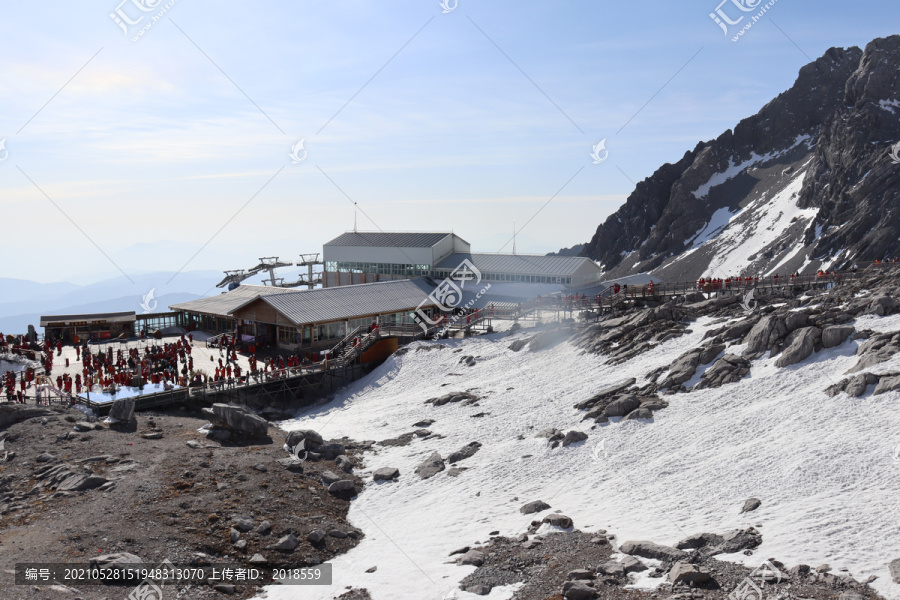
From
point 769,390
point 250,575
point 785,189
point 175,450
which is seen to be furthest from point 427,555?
point 785,189

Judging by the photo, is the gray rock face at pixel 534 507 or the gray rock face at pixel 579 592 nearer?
the gray rock face at pixel 579 592

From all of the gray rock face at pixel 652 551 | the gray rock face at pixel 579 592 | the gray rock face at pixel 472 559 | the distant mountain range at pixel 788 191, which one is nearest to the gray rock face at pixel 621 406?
the gray rock face at pixel 652 551

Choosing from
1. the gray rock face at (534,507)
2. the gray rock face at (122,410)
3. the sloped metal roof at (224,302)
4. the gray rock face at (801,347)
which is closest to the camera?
the gray rock face at (534,507)

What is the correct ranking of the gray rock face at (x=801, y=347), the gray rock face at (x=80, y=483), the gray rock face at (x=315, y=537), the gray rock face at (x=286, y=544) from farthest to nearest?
the gray rock face at (x=801, y=347) → the gray rock face at (x=80, y=483) → the gray rock face at (x=315, y=537) → the gray rock face at (x=286, y=544)

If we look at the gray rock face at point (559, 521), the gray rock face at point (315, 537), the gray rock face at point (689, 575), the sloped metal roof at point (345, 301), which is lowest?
the gray rock face at point (315, 537)

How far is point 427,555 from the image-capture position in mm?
19188

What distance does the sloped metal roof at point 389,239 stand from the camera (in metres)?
68.9

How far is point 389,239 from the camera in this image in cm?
7206

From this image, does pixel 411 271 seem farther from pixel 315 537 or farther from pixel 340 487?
pixel 315 537

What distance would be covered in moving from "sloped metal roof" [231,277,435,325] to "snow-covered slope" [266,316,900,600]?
16971mm

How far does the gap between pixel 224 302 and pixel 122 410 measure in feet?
98.4

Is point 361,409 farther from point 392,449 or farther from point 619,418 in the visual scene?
point 619,418

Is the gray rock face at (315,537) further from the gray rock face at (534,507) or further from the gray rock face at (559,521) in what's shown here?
the gray rock face at (559,521)

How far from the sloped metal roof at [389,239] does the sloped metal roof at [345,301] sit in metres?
8.25
